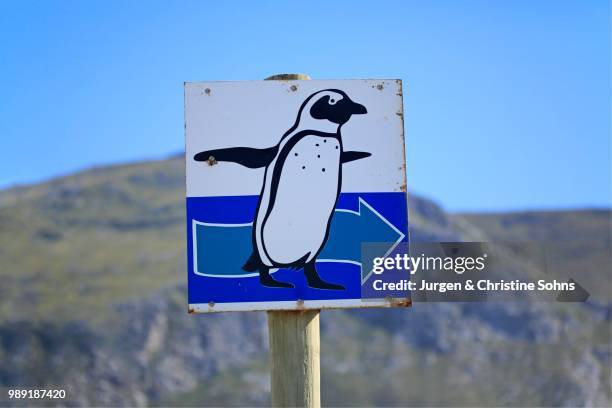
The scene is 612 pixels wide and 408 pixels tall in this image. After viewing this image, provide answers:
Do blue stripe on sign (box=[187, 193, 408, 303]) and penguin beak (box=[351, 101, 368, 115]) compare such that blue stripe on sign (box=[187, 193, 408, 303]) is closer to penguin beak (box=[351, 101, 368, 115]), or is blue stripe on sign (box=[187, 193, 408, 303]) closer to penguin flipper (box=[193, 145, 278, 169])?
penguin flipper (box=[193, 145, 278, 169])

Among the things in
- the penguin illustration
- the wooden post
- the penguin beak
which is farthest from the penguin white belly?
the wooden post

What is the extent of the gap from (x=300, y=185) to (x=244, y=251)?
0.50 meters

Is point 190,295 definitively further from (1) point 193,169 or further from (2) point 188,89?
(2) point 188,89

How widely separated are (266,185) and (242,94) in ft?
1.80

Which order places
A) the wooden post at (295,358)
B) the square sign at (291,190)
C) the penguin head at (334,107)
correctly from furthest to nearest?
the penguin head at (334,107)
the square sign at (291,190)
the wooden post at (295,358)

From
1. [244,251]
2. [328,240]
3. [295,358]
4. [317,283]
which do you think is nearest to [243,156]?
[244,251]

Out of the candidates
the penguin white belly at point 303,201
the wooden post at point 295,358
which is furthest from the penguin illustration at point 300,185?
the wooden post at point 295,358

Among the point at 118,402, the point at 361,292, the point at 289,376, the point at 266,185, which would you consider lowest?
the point at 118,402

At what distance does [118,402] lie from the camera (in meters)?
200

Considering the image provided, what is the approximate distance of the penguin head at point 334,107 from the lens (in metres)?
5.97

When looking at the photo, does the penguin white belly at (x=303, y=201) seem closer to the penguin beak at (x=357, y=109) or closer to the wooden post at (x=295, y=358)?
the penguin beak at (x=357, y=109)

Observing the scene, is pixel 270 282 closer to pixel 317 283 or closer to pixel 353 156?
pixel 317 283

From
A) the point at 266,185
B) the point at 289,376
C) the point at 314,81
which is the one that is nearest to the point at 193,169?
the point at 266,185

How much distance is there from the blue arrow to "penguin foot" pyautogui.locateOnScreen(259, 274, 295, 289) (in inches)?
2.4
